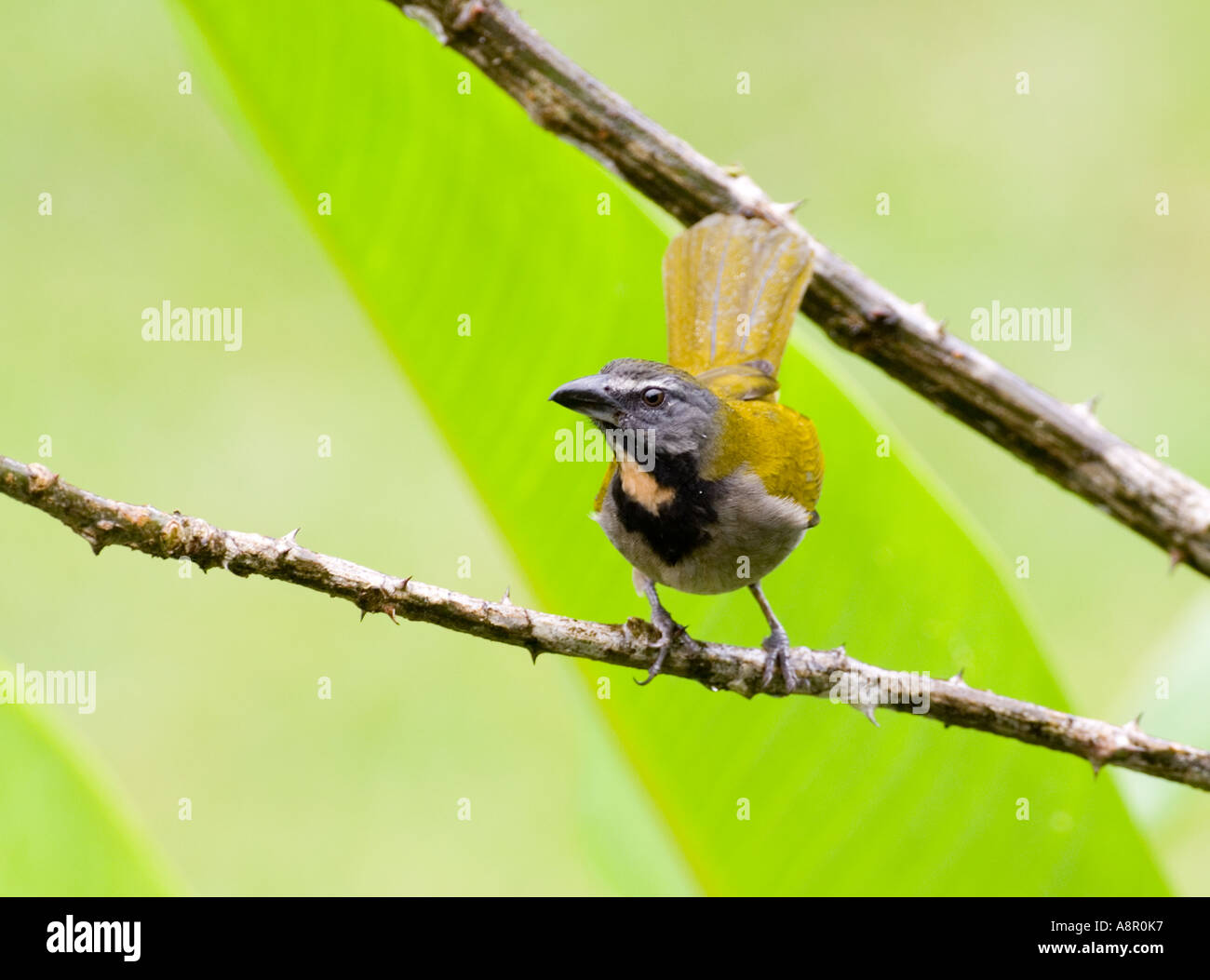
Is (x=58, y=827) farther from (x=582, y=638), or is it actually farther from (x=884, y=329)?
(x=884, y=329)

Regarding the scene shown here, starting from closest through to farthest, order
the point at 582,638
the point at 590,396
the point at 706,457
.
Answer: the point at 582,638
the point at 590,396
the point at 706,457

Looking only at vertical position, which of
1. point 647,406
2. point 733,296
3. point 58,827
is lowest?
point 58,827

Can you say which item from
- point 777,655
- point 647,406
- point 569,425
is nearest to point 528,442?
point 569,425

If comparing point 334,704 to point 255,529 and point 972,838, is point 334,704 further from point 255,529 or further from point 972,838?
point 972,838

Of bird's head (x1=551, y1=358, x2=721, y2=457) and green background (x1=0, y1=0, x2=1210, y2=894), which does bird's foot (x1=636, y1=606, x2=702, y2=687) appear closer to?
green background (x1=0, y1=0, x2=1210, y2=894)

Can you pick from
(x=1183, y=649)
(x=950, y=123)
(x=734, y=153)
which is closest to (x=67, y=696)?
(x=1183, y=649)

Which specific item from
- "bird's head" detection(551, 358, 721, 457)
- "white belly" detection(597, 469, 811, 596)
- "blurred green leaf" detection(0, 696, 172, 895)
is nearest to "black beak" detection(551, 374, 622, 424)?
"bird's head" detection(551, 358, 721, 457)
